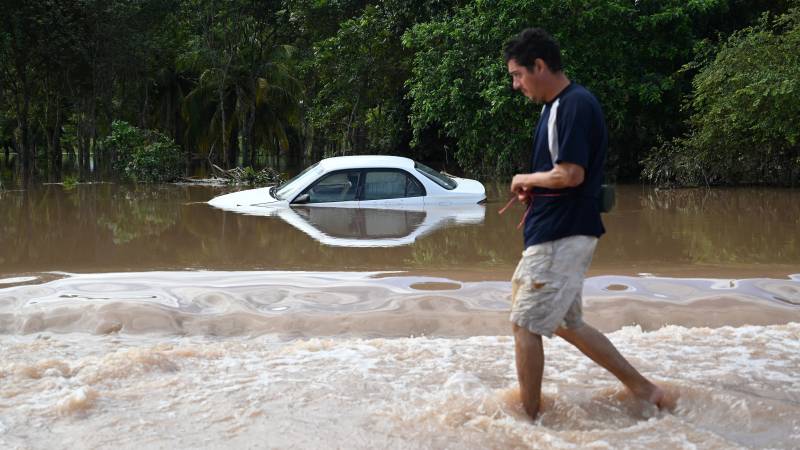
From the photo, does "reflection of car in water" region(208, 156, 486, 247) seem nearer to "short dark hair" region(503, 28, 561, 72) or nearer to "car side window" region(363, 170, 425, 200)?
"car side window" region(363, 170, 425, 200)

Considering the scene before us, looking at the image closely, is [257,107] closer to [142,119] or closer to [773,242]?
[142,119]

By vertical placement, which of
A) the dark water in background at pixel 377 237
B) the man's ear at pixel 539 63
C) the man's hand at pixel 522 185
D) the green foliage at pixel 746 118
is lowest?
the dark water in background at pixel 377 237

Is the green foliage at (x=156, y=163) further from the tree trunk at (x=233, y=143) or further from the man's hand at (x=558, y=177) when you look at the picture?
the man's hand at (x=558, y=177)

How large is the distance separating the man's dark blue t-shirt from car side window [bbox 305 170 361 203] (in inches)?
290

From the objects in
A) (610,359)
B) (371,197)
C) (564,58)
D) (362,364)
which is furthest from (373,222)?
(564,58)

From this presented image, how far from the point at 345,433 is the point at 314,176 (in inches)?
297

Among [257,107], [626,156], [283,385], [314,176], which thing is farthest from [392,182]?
[257,107]

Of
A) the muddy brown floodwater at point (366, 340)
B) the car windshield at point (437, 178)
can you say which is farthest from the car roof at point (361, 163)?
the muddy brown floodwater at point (366, 340)

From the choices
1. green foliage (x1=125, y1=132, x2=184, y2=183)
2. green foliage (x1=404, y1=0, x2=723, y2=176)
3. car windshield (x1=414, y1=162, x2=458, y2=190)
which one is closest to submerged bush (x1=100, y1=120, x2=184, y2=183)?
green foliage (x1=125, y1=132, x2=184, y2=183)

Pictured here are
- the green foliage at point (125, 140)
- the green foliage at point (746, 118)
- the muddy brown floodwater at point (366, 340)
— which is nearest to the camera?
the muddy brown floodwater at point (366, 340)

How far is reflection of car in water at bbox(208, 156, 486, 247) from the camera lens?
33.7ft

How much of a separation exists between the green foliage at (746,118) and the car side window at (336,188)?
8.12 m

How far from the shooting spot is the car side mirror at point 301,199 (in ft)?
35.6

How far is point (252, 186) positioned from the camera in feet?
62.2
